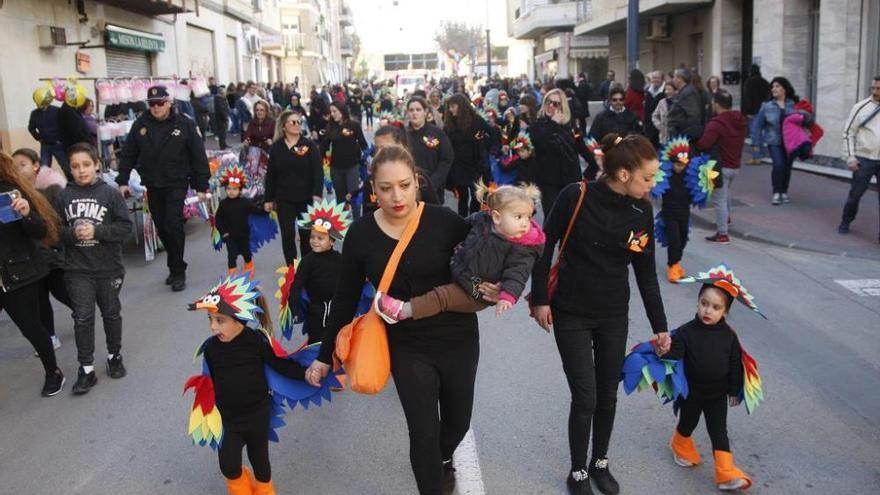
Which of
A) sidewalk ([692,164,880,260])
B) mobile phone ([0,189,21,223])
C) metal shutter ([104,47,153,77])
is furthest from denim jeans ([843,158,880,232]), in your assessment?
metal shutter ([104,47,153,77])

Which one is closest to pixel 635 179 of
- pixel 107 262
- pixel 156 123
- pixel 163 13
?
pixel 107 262

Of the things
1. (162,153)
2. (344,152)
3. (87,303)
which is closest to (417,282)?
(87,303)

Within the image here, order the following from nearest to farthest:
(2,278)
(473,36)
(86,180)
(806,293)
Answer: (2,278) < (86,180) < (806,293) < (473,36)

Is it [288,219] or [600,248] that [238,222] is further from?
[600,248]

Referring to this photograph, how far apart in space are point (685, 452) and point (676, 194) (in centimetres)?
451

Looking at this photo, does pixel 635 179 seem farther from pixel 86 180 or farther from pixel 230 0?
pixel 230 0

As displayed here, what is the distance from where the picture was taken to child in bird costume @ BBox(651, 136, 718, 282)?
842cm

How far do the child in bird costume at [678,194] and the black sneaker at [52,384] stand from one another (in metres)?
5.53

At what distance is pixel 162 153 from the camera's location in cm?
830

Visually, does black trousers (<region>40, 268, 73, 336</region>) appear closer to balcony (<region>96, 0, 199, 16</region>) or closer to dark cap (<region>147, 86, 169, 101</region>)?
dark cap (<region>147, 86, 169, 101</region>)

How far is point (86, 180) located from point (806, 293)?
20.5 ft

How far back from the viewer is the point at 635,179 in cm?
386

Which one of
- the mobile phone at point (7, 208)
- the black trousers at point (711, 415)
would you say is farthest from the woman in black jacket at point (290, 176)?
the black trousers at point (711, 415)

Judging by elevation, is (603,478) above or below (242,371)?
below
